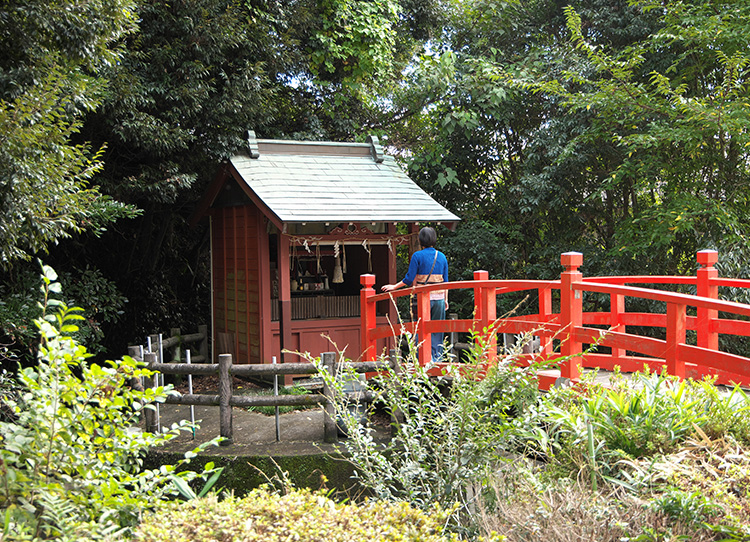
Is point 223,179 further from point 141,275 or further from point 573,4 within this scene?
point 573,4

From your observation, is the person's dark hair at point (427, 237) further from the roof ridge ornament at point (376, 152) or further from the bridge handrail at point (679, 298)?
the roof ridge ornament at point (376, 152)

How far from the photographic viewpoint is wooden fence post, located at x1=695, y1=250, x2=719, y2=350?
495cm

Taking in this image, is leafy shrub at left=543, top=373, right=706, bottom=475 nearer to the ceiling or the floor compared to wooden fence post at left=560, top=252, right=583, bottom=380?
nearer to the floor

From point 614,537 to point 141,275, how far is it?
34.2 feet

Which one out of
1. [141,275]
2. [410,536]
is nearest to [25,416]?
[410,536]

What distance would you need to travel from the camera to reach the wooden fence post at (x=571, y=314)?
5.23 m

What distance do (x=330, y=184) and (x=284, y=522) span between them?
7.07 m

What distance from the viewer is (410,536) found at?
8.92 ft

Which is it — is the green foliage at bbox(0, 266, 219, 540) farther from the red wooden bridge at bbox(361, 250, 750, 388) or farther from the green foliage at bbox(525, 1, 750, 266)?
the green foliage at bbox(525, 1, 750, 266)

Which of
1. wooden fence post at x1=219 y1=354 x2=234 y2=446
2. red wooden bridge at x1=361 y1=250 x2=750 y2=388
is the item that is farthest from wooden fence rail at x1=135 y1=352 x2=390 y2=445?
red wooden bridge at x1=361 y1=250 x2=750 y2=388

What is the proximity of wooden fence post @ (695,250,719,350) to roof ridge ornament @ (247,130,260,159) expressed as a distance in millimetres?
6115

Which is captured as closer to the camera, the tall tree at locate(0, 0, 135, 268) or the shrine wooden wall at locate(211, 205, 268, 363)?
the tall tree at locate(0, 0, 135, 268)

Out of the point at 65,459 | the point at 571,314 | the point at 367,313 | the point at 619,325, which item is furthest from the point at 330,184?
the point at 65,459

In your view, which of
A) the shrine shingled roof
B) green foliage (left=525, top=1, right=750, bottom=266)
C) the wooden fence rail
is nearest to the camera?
the wooden fence rail
